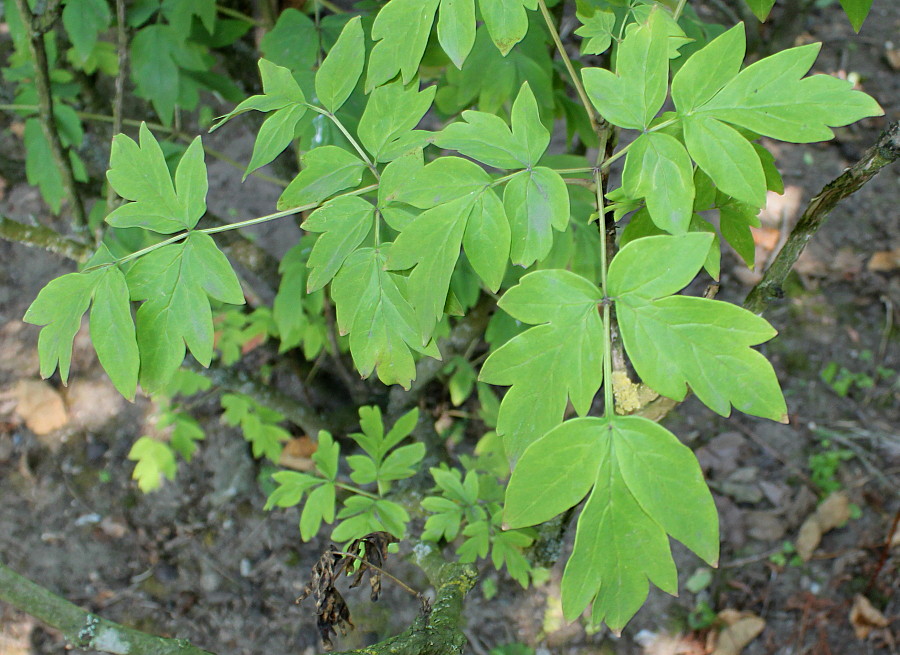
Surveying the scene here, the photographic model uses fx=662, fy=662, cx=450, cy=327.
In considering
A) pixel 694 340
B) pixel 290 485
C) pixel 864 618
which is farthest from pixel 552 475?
pixel 864 618

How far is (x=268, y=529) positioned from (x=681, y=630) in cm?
161

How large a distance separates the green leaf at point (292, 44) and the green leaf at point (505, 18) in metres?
0.85

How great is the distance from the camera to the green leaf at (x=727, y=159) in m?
0.77

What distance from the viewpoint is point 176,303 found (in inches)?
36.2

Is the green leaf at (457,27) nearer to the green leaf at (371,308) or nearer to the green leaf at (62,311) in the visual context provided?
the green leaf at (371,308)

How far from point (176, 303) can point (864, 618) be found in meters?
2.49

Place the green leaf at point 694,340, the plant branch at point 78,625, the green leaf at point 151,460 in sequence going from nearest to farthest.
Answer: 1. the green leaf at point 694,340
2. the plant branch at point 78,625
3. the green leaf at point 151,460

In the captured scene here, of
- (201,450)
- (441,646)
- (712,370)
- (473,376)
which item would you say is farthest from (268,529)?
(712,370)

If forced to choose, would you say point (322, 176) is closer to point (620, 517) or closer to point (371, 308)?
point (371, 308)

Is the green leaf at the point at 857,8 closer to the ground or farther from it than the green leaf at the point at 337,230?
farther from it

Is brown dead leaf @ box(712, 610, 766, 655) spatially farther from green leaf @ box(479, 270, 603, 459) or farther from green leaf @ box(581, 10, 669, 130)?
green leaf @ box(581, 10, 669, 130)

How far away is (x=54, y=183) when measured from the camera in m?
2.01

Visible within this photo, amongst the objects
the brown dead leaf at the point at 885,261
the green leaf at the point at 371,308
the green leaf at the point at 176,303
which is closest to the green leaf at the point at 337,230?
the green leaf at the point at 371,308

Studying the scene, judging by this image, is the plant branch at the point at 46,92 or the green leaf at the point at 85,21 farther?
the green leaf at the point at 85,21
